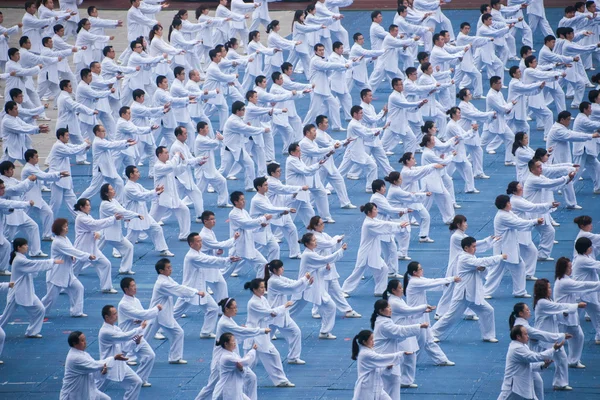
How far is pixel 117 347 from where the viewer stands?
49.2 feet

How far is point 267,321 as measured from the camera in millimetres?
15523

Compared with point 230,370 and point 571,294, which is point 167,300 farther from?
point 571,294

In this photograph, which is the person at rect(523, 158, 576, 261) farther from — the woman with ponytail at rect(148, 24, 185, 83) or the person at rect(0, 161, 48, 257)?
the woman with ponytail at rect(148, 24, 185, 83)

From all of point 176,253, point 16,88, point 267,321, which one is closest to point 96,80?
point 16,88

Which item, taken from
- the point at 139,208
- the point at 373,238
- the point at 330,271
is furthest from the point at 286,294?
the point at 139,208

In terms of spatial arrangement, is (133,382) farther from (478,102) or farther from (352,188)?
(478,102)

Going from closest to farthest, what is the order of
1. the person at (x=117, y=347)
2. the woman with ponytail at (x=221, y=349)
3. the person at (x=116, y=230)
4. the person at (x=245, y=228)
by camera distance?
the woman with ponytail at (x=221, y=349)
the person at (x=117, y=347)
the person at (x=245, y=228)
the person at (x=116, y=230)

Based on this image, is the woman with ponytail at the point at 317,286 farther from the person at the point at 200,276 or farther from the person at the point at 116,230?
the person at the point at 116,230

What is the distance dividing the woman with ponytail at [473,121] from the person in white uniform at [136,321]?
7851 millimetres

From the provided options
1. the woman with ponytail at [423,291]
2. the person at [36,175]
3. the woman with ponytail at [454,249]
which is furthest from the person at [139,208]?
the woman with ponytail at [423,291]

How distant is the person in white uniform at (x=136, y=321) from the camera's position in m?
15.1

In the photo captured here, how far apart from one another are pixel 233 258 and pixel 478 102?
10.0 m

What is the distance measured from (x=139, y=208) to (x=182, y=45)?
738cm

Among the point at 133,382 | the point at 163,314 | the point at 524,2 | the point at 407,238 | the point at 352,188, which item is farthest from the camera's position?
the point at 524,2
